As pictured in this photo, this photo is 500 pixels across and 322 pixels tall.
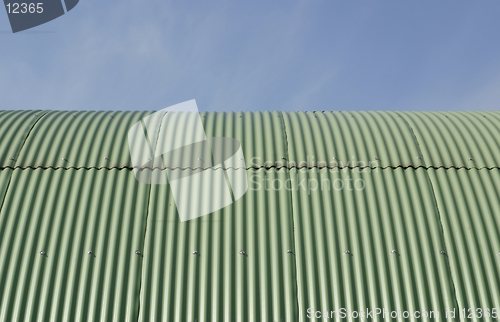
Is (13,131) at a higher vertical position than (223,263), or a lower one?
higher

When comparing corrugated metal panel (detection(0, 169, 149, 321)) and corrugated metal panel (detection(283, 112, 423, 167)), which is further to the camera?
corrugated metal panel (detection(283, 112, 423, 167))

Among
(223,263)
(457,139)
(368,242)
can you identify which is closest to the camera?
(223,263)

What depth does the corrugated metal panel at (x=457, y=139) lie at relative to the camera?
9227mm

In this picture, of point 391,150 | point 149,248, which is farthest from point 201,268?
point 391,150

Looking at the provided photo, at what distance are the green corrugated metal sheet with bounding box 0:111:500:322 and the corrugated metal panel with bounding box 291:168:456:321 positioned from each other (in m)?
0.02

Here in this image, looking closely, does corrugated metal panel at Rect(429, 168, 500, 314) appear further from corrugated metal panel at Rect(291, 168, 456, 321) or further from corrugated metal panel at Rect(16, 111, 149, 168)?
corrugated metal panel at Rect(16, 111, 149, 168)

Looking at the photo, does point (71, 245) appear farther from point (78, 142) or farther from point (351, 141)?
point (351, 141)

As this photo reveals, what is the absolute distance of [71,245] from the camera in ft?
25.6

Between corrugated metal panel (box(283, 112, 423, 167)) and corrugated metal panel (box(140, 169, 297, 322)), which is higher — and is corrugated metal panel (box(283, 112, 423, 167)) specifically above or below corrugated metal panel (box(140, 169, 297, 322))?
above

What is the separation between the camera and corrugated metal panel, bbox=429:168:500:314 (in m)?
7.61

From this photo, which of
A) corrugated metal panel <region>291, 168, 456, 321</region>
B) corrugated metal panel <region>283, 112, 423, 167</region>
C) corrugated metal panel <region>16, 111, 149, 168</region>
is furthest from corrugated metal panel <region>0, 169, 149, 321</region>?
corrugated metal panel <region>283, 112, 423, 167</region>

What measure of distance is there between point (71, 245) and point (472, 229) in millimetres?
5648

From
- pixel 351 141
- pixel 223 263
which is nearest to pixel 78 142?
pixel 223 263

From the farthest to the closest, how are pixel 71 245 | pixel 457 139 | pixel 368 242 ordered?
pixel 457 139 → pixel 368 242 → pixel 71 245
